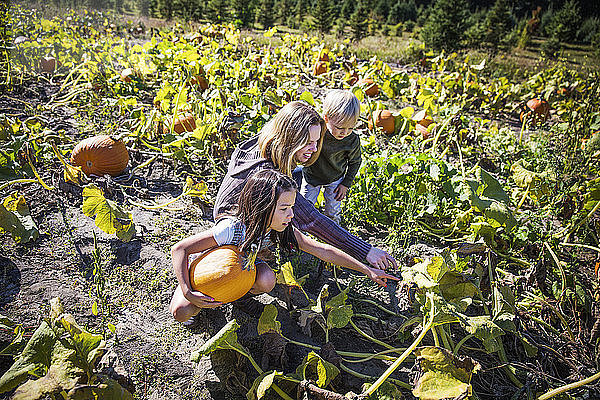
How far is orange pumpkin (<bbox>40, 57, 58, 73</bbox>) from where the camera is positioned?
5.22 meters

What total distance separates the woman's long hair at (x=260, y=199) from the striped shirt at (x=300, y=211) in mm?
219

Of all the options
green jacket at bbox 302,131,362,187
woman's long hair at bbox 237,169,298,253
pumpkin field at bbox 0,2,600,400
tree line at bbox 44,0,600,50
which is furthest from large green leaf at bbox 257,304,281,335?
tree line at bbox 44,0,600,50

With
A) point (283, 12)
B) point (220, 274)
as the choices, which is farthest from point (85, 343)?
point (283, 12)

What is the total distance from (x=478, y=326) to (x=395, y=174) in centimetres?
149

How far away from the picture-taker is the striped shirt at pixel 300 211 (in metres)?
2.02

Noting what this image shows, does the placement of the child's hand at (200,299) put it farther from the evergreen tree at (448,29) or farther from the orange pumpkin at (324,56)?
the evergreen tree at (448,29)

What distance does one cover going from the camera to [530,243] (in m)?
2.46

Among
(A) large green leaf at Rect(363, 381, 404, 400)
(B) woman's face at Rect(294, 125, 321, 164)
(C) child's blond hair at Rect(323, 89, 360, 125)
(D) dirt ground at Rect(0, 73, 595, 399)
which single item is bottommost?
(D) dirt ground at Rect(0, 73, 595, 399)

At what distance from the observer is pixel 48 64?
17.1 ft

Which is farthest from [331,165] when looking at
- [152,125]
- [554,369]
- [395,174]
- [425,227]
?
[152,125]

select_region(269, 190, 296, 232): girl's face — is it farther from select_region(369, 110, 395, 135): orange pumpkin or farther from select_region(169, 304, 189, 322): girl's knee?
select_region(369, 110, 395, 135): orange pumpkin

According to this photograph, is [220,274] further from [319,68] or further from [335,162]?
[319,68]

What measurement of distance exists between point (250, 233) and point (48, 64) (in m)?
4.93

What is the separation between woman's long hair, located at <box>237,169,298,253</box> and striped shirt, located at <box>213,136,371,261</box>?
22cm
